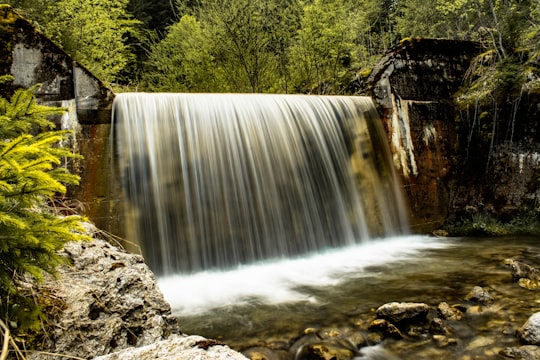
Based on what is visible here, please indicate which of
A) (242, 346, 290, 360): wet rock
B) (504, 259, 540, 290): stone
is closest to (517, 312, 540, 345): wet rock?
(504, 259, 540, 290): stone

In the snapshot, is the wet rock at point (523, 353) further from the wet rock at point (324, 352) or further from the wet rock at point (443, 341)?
the wet rock at point (324, 352)

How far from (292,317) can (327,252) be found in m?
2.93

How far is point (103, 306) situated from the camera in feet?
7.44

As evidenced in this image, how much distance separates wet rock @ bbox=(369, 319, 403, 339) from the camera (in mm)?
3264

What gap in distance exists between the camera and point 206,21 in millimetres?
12602

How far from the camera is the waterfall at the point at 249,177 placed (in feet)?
18.4

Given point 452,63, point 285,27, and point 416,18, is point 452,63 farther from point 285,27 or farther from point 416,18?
point 416,18

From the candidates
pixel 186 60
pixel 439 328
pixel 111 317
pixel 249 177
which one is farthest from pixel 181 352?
pixel 186 60

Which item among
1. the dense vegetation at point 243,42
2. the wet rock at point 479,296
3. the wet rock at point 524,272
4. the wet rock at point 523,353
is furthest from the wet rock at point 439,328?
the dense vegetation at point 243,42

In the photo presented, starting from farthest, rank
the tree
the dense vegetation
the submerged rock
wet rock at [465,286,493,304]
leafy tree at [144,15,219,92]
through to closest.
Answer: leafy tree at [144,15,219,92] → the dense vegetation → the tree → wet rock at [465,286,493,304] → the submerged rock

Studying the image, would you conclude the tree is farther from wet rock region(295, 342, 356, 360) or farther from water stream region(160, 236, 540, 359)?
wet rock region(295, 342, 356, 360)

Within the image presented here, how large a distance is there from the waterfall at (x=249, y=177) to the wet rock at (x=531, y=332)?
12.2ft

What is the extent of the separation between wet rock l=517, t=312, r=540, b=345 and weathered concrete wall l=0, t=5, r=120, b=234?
5059mm

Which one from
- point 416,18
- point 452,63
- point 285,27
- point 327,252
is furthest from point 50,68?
point 416,18
